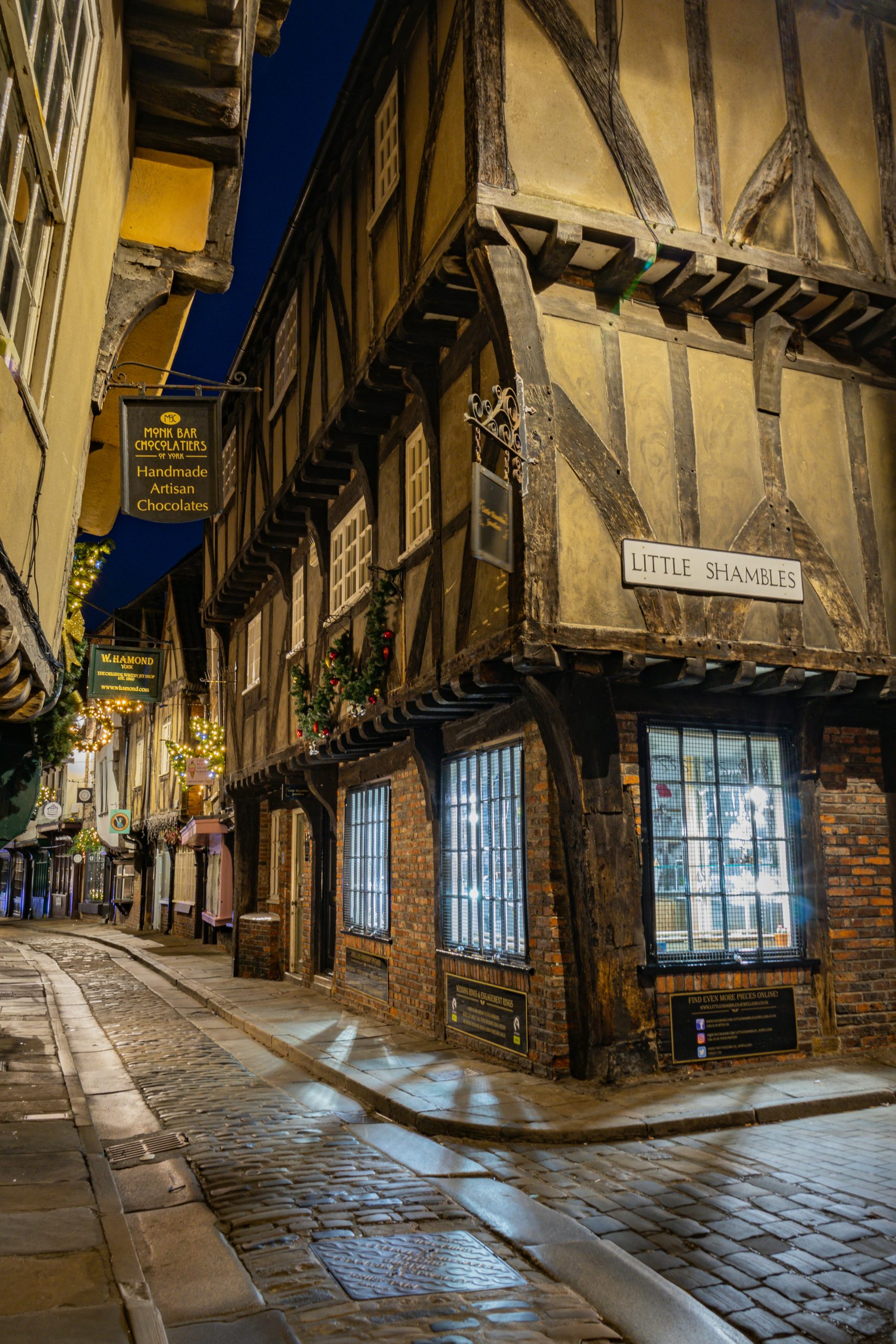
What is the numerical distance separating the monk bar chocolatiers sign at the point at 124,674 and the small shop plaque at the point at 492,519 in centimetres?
1047

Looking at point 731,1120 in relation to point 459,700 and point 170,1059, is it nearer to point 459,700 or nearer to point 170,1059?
point 459,700

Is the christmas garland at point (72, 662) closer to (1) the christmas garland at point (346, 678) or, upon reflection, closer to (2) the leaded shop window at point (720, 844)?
(1) the christmas garland at point (346, 678)

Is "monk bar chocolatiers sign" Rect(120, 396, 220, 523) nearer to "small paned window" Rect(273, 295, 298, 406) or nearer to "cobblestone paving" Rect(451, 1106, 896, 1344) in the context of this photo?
"cobblestone paving" Rect(451, 1106, 896, 1344)

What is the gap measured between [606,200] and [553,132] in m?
0.69

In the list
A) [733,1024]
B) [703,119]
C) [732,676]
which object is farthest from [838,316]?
[733,1024]

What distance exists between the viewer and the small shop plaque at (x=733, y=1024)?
7883 mm

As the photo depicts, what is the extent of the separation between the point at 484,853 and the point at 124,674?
944 cm

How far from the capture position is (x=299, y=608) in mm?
14859

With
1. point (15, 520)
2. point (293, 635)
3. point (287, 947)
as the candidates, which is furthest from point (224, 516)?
point (15, 520)

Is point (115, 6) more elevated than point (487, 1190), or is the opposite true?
point (115, 6)

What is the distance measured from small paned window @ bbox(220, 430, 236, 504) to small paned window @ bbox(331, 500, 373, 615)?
5639 millimetres

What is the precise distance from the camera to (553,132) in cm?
799

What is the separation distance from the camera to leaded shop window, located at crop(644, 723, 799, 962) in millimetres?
8172

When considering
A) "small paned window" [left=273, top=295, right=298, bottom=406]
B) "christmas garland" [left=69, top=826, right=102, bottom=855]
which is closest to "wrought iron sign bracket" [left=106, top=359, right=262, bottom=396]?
"small paned window" [left=273, top=295, right=298, bottom=406]
